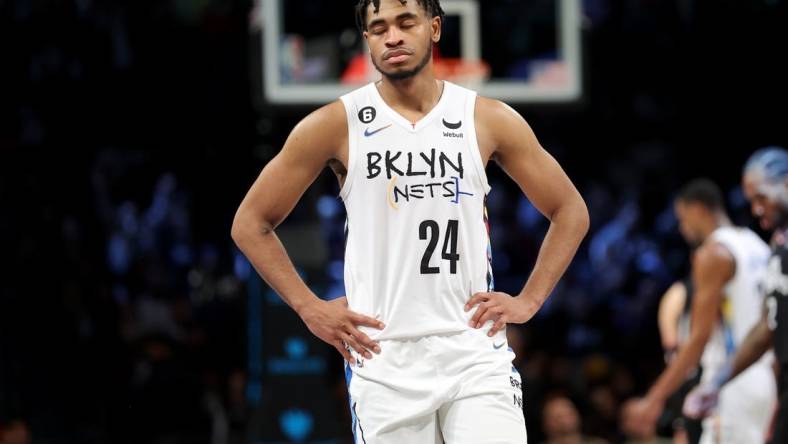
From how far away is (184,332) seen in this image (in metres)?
14.0

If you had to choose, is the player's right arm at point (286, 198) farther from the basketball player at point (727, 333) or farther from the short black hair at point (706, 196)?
the short black hair at point (706, 196)

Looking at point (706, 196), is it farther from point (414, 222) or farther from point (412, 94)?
point (414, 222)

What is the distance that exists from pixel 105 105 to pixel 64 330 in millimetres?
4322

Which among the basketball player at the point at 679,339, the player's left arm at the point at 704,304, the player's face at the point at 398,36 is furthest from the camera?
the basketball player at the point at 679,339

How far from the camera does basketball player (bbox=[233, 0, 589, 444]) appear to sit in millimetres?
4055

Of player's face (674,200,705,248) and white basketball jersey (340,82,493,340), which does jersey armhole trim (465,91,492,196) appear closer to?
white basketball jersey (340,82,493,340)

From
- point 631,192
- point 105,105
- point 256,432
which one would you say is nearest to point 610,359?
point 631,192

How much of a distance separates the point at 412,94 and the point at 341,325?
2.81 ft

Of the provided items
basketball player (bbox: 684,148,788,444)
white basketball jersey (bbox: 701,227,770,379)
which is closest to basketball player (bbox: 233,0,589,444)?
basketball player (bbox: 684,148,788,444)

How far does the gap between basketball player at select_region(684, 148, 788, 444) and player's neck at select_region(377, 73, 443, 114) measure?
7.54ft

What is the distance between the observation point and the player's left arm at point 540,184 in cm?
432

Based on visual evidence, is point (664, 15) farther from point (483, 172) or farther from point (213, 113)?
point (483, 172)

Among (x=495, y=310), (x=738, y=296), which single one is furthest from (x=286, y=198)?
(x=738, y=296)

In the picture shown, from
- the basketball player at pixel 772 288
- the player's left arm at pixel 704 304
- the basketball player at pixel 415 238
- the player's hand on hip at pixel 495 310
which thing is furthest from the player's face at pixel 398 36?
the player's left arm at pixel 704 304
